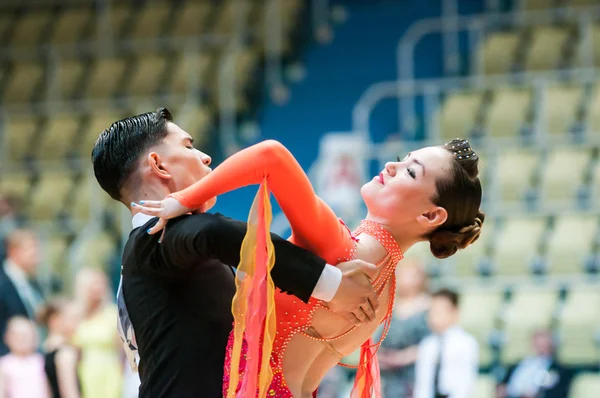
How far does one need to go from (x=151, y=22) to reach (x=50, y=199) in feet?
7.42

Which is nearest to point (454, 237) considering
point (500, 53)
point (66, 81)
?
point (500, 53)

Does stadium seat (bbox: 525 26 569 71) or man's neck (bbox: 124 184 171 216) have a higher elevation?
stadium seat (bbox: 525 26 569 71)

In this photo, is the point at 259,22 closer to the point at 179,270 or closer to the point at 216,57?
the point at 216,57

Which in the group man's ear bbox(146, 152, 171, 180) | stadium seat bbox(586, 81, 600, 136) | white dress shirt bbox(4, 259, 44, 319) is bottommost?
man's ear bbox(146, 152, 171, 180)

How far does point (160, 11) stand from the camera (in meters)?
9.90

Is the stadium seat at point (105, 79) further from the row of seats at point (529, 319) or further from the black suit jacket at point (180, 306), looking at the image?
the black suit jacket at point (180, 306)

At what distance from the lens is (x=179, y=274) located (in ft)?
7.82

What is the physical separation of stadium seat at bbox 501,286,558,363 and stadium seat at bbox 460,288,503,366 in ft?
0.27

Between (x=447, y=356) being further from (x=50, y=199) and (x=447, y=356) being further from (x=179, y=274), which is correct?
(x=50, y=199)

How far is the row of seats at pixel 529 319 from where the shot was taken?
628 cm

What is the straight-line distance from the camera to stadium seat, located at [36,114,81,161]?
8.86 m

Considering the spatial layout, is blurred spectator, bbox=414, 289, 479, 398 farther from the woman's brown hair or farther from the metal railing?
the metal railing

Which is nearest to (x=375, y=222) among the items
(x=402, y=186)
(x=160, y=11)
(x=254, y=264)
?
(x=402, y=186)

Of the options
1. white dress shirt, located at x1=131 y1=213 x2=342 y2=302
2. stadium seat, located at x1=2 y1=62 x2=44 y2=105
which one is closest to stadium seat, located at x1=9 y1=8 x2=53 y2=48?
stadium seat, located at x1=2 y1=62 x2=44 y2=105
